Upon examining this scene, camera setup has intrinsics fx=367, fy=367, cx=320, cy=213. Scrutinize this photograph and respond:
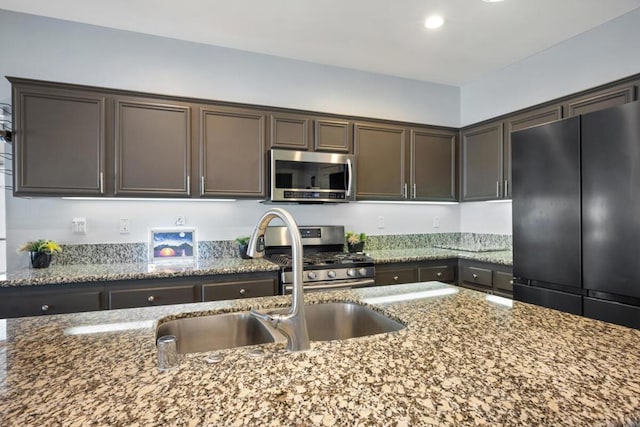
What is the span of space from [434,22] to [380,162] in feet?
4.03

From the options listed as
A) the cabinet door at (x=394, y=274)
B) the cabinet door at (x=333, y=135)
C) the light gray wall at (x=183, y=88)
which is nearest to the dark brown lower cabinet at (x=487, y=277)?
the cabinet door at (x=394, y=274)

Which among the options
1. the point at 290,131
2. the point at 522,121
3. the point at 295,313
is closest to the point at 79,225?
the point at 290,131

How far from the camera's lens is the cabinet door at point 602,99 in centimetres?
246

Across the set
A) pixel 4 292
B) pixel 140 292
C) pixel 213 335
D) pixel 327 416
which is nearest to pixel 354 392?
pixel 327 416

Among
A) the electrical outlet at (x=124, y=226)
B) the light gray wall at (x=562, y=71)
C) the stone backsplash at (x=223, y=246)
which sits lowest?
the stone backsplash at (x=223, y=246)

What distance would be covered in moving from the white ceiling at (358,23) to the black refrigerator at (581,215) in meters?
0.89

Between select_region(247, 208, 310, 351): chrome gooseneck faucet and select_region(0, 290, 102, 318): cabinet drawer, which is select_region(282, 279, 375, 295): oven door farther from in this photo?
select_region(247, 208, 310, 351): chrome gooseneck faucet

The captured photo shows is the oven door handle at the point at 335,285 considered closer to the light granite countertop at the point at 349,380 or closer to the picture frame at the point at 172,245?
the picture frame at the point at 172,245

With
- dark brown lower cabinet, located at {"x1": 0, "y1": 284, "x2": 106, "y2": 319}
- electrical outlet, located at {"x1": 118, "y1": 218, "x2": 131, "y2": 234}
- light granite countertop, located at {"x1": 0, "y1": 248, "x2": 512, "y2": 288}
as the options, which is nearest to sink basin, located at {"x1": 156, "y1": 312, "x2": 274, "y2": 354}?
light granite countertop, located at {"x1": 0, "y1": 248, "x2": 512, "y2": 288}

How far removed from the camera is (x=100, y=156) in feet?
8.41

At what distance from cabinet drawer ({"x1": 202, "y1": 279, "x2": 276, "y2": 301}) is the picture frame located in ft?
1.74

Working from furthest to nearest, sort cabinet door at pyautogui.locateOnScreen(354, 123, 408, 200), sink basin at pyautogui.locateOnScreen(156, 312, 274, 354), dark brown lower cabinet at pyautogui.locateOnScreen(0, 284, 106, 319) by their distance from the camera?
cabinet door at pyautogui.locateOnScreen(354, 123, 408, 200), dark brown lower cabinet at pyautogui.locateOnScreen(0, 284, 106, 319), sink basin at pyautogui.locateOnScreen(156, 312, 274, 354)

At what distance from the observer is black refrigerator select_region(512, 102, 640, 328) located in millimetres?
1920

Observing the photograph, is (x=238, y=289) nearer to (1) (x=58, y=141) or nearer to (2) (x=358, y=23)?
(1) (x=58, y=141)
